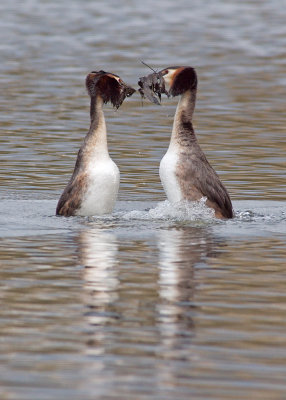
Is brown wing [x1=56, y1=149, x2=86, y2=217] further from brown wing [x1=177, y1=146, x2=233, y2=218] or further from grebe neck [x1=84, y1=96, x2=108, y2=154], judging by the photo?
brown wing [x1=177, y1=146, x2=233, y2=218]

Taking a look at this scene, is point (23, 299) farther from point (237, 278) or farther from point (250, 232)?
point (250, 232)

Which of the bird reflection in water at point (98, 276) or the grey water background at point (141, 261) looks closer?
the grey water background at point (141, 261)

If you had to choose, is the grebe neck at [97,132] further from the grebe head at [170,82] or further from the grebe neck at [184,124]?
the grebe neck at [184,124]

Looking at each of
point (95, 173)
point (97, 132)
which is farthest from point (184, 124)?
point (95, 173)

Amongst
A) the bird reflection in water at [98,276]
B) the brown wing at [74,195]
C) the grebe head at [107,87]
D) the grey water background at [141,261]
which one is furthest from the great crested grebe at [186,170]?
the bird reflection in water at [98,276]

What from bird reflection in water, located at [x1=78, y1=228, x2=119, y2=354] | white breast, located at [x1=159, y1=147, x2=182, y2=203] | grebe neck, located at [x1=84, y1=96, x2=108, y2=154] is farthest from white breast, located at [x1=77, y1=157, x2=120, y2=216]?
bird reflection in water, located at [x1=78, y1=228, x2=119, y2=354]

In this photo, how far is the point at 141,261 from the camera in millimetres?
12398

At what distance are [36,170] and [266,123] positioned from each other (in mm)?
6092

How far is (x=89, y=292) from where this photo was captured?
10.9 m

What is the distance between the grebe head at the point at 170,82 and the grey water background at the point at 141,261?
141 centimetres

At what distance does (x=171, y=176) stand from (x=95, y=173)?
2.75ft

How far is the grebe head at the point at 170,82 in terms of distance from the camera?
15.4 m

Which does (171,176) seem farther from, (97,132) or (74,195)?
(74,195)

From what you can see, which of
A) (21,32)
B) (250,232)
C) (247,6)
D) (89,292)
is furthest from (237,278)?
(247,6)
